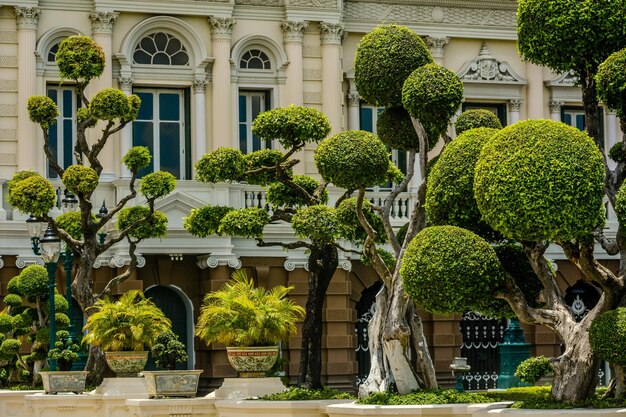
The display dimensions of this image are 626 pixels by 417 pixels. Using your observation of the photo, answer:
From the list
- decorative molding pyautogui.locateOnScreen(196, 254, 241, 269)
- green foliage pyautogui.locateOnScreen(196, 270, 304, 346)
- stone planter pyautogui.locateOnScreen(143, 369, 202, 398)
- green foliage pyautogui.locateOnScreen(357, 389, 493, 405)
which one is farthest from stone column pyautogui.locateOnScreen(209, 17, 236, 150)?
green foliage pyautogui.locateOnScreen(357, 389, 493, 405)

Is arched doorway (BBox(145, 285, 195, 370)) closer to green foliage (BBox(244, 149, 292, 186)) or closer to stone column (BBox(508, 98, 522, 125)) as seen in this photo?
green foliage (BBox(244, 149, 292, 186))

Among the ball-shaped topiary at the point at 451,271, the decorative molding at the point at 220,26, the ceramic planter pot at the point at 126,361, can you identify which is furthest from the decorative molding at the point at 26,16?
the ball-shaped topiary at the point at 451,271

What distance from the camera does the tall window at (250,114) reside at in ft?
126

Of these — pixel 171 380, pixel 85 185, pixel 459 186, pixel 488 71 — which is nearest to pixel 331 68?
pixel 488 71

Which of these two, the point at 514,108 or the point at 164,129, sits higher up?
the point at 514,108

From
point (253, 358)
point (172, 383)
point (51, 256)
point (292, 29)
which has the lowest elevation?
point (172, 383)

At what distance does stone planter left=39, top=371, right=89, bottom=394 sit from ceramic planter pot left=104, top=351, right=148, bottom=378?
1063 mm

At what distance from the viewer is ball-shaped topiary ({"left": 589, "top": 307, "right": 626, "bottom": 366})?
18766mm

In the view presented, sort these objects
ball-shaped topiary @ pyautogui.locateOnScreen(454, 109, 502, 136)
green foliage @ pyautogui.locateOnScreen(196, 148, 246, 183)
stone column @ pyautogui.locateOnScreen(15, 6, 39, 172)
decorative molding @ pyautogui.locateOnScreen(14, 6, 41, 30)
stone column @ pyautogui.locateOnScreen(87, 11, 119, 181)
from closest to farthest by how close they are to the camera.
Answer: ball-shaped topiary @ pyautogui.locateOnScreen(454, 109, 502, 136), green foliage @ pyautogui.locateOnScreen(196, 148, 246, 183), stone column @ pyautogui.locateOnScreen(15, 6, 39, 172), decorative molding @ pyautogui.locateOnScreen(14, 6, 41, 30), stone column @ pyautogui.locateOnScreen(87, 11, 119, 181)

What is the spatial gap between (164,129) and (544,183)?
20515 mm

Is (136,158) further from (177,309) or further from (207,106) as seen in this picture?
(177,309)

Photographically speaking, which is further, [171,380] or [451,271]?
[171,380]

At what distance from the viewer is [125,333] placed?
27172 mm

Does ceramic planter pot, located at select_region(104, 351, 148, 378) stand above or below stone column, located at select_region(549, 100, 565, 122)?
below
